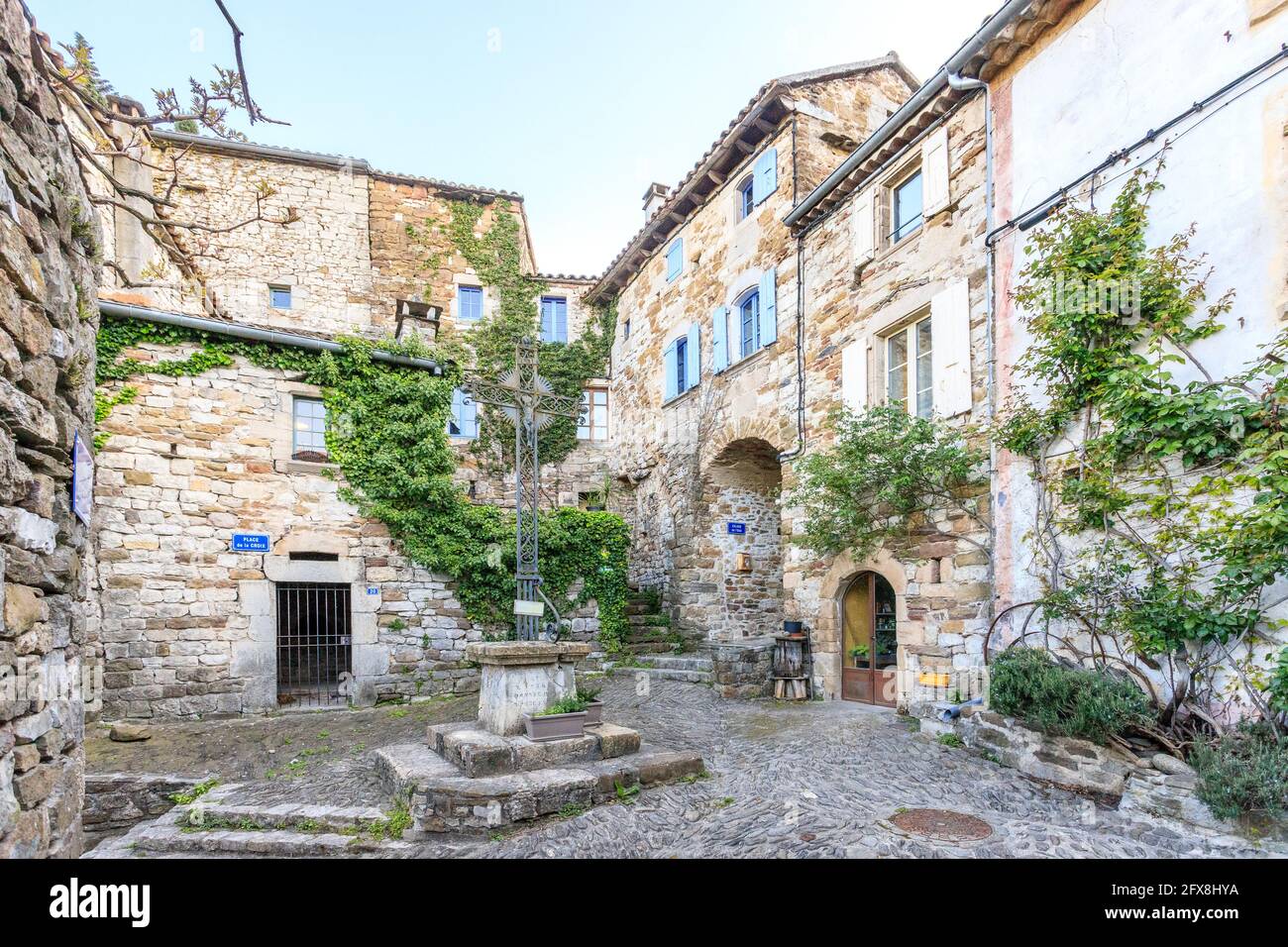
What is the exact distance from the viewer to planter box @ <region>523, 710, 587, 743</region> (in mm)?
5547

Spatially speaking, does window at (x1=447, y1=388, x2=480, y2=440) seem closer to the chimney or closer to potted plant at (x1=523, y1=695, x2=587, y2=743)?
the chimney

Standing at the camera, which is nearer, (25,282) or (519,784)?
(25,282)

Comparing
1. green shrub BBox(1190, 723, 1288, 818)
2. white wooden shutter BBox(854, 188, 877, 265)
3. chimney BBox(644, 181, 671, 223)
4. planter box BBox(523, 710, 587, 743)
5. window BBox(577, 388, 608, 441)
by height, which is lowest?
planter box BBox(523, 710, 587, 743)

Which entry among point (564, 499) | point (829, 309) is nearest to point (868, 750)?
point (829, 309)

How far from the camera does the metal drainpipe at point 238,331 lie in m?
8.36

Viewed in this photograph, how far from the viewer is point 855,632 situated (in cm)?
851

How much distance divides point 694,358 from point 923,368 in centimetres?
507

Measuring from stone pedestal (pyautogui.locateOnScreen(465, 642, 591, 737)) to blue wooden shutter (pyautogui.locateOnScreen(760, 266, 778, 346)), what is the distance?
6123 millimetres

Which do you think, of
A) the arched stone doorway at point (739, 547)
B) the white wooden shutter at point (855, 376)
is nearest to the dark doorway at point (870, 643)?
the white wooden shutter at point (855, 376)

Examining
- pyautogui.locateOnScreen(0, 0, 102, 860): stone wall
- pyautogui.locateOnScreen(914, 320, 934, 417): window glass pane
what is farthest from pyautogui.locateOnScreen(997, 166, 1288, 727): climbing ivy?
pyautogui.locateOnScreen(0, 0, 102, 860): stone wall

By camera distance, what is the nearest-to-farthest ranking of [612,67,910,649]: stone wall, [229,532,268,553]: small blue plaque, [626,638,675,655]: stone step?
[229,532,268,553]: small blue plaque
[612,67,910,649]: stone wall
[626,638,675,655]: stone step

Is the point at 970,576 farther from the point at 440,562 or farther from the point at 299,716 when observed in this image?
the point at 299,716
